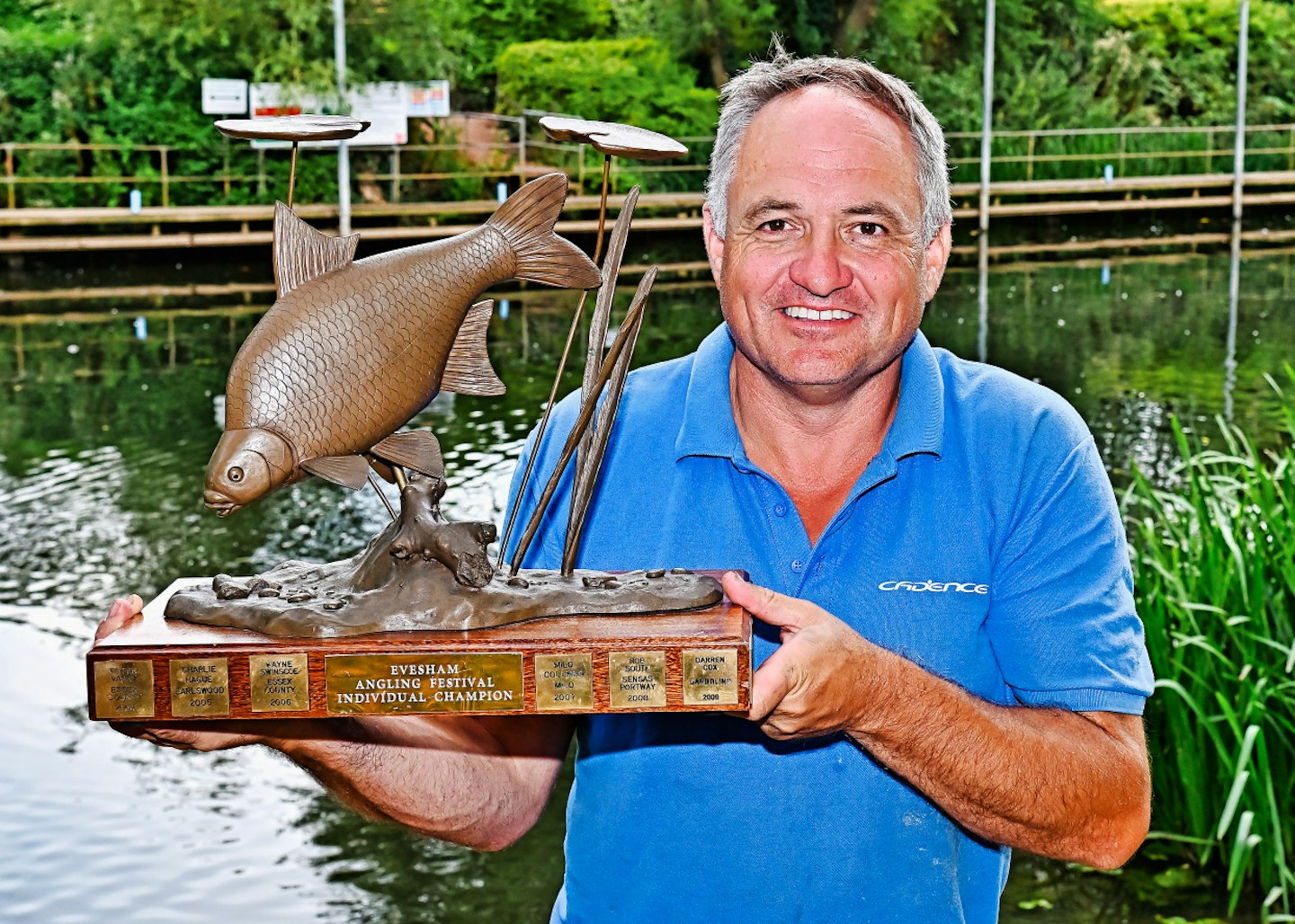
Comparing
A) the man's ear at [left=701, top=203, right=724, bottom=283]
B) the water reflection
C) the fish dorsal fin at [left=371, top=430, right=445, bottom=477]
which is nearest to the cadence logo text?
the man's ear at [left=701, top=203, right=724, bottom=283]

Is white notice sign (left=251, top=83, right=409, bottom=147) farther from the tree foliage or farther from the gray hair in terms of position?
the gray hair

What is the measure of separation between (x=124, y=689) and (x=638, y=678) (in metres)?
0.56

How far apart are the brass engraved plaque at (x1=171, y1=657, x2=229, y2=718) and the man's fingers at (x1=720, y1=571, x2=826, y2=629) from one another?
0.57 m

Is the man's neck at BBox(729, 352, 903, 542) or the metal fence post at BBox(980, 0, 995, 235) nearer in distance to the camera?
the man's neck at BBox(729, 352, 903, 542)

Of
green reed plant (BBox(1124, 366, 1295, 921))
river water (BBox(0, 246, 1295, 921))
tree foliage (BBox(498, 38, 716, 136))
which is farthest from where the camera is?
tree foliage (BBox(498, 38, 716, 136))

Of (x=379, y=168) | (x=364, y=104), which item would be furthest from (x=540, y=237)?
(x=379, y=168)

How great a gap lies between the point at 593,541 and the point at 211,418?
7990 millimetres

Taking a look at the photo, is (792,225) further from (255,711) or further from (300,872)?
(300,872)

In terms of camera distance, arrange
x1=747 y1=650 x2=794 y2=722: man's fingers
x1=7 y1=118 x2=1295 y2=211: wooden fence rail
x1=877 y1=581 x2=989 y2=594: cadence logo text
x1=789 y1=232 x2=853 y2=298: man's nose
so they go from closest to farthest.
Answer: x1=747 y1=650 x2=794 y2=722: man's fingers → x1=789 y1=232 x2=853 y2=298: man's nose → x1=877 y1=581 x2=989 y2=594: cadence logo text → x1=7 y1=118 x2=1295 y2=211: wooden fence rail

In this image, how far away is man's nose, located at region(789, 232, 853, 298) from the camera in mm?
1907

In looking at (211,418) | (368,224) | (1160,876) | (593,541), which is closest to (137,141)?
(368,224)

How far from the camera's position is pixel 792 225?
1950 mm

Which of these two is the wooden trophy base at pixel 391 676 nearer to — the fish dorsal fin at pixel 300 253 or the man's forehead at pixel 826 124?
the fish dorsal fin at pixel 300 253

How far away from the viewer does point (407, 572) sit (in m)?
1.91
